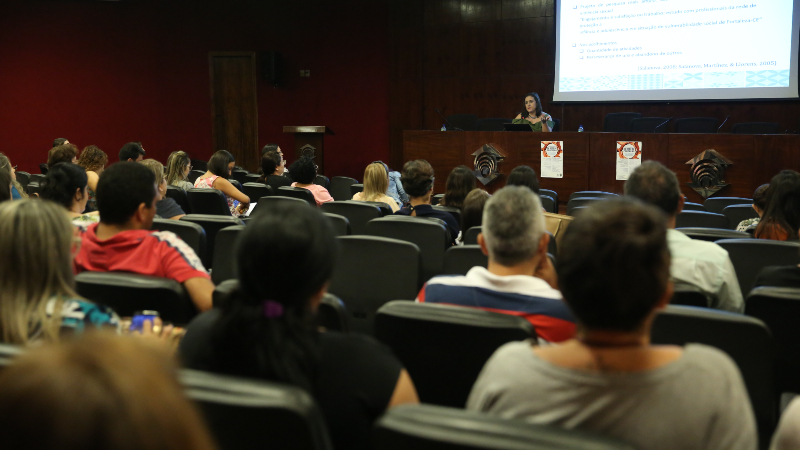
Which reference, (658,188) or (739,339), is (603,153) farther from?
(739,339)

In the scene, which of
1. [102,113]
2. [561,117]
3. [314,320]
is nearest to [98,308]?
[314,320]

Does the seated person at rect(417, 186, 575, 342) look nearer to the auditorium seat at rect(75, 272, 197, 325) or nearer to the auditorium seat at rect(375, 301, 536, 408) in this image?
the auditorium seat at rect(375, 301, 536, 408)

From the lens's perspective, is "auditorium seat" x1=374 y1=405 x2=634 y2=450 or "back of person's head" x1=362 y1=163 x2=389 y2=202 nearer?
"auditorium seat" x1=374 y1=405 x2=634 y2=450

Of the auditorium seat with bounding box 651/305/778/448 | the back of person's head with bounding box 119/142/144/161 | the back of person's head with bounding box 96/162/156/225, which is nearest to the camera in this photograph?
→ the auditorium seat with bounding box 651/305/778/448

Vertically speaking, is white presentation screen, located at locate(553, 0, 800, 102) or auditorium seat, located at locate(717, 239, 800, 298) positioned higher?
white presentation screen, located at locate(553, 0, 800, 102)

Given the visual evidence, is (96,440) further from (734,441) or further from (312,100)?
(312,100)

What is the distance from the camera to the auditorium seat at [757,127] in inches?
294

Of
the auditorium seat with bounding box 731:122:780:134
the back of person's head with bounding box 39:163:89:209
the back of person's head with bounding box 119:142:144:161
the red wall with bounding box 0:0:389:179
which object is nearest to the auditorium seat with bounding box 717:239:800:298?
the back of person's head with bounding box 39:163:89:209

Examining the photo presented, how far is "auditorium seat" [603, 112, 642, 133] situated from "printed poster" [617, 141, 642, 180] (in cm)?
127

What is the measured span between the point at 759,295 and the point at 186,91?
11649 mm

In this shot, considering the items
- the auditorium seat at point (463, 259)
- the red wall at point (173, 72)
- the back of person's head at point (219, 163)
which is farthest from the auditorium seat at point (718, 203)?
the red wall at point (173, 72)

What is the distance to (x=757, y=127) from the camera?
7.58 metres

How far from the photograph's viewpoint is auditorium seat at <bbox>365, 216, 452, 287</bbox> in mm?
3465

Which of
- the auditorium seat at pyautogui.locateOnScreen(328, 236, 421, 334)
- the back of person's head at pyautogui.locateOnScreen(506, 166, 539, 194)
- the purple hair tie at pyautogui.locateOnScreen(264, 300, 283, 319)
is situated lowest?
the auditorium seat at pyautogui.locateOnScreen(328, 236, 421, 334)
